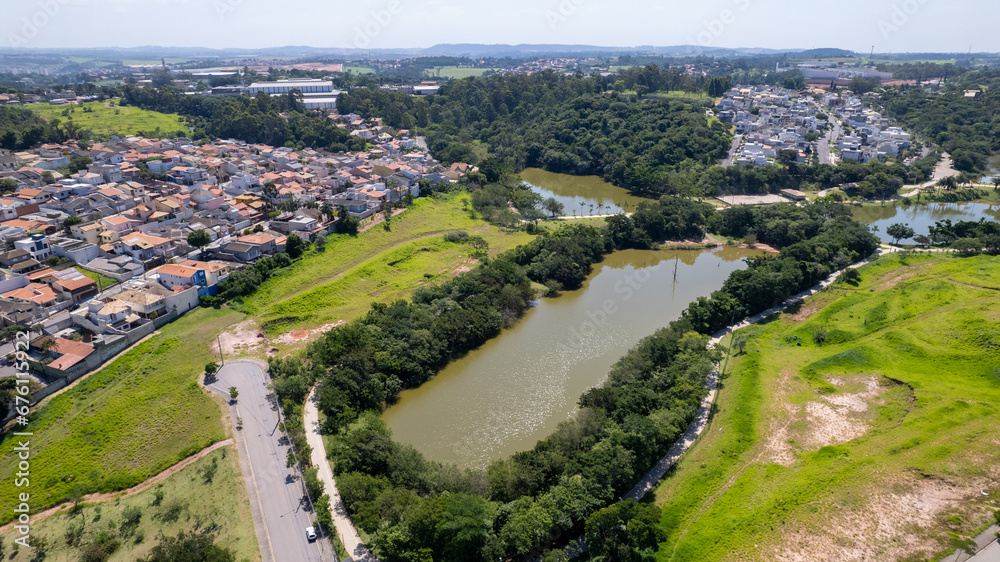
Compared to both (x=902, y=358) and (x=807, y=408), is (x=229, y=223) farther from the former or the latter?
(x=902, y=358)

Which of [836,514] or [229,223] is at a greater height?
[229,223]

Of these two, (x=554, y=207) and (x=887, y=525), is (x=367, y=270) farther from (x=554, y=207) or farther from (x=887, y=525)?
(x=887, y=525)

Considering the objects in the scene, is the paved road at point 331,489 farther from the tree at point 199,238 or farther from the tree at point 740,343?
the tree at point 740,343

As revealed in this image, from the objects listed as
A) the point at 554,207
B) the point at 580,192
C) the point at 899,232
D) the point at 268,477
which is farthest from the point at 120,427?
the point at 899,232

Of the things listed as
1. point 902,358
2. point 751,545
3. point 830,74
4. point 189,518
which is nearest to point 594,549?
point 751,545

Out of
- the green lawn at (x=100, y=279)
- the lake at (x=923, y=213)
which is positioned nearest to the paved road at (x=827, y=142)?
the lake at (x=923, y=213)

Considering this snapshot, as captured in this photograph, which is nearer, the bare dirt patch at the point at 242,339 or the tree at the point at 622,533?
the tree at the point at 622,533
